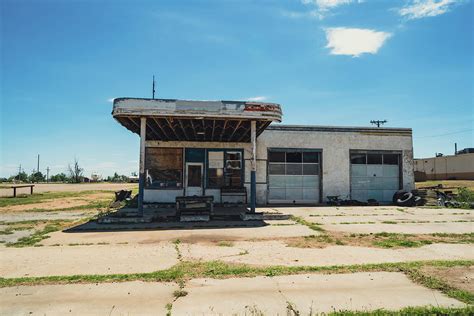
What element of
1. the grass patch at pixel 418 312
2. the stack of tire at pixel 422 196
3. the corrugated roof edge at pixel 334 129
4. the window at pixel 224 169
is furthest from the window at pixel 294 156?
the grass patch at pixel 418 312

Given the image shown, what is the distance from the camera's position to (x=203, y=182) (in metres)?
19.7

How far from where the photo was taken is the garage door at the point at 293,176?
806 inches

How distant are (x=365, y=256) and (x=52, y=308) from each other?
628cm

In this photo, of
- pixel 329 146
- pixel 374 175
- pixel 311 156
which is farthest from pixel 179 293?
pixel 374 175

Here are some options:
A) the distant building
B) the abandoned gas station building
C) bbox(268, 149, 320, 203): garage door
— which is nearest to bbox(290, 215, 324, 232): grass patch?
the abandoned gas station building

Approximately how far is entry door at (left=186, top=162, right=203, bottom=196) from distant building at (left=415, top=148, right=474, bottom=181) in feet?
152

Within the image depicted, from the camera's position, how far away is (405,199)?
20.2 metres

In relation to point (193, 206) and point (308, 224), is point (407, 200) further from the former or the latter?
point (193, 206)

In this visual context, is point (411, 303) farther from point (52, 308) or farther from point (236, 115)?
point (236, 115)

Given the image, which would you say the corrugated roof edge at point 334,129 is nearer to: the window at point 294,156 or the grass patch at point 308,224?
the window at point 294,156

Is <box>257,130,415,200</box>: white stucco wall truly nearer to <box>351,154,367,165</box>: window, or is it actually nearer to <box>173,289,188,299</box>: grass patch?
<box>351,154,367,165</box>: window

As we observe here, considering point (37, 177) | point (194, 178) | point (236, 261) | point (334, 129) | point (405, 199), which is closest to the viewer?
point (236, 261)

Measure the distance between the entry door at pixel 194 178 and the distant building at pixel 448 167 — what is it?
152 ft

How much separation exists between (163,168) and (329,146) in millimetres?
11175
